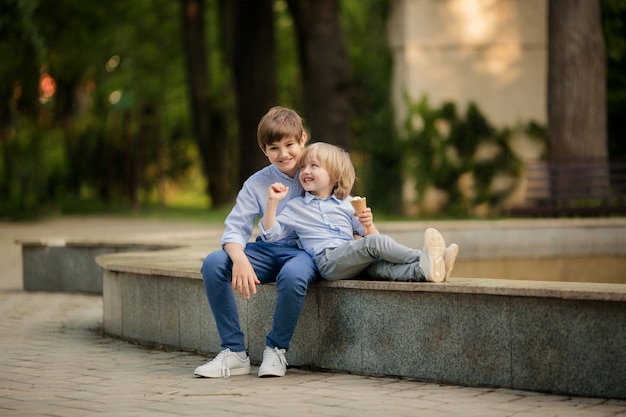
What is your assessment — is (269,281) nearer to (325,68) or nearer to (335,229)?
(335,229)

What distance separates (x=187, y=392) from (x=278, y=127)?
1611 mm

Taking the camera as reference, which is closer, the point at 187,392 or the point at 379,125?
the point at 187,392

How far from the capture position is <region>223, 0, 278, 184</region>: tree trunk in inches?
995

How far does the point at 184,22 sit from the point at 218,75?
26.1 ft

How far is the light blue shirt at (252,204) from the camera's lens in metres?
6.75

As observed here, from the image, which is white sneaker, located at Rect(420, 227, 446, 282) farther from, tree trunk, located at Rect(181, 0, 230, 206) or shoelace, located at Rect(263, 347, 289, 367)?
tree trunk, located at Rect(181, 0, 230, 206)

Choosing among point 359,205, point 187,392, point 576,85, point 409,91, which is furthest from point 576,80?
point 187,392

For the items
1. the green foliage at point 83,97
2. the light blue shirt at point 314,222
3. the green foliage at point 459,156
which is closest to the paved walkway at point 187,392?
the light blue shirt at point 314,222

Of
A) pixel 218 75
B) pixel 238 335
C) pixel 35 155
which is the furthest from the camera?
pixel 218 75

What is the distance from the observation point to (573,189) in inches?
750

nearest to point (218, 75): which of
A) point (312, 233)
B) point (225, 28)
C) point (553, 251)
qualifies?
point (225, 28)

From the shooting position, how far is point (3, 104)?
24078mm

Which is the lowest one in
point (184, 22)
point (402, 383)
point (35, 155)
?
point (402, 383)

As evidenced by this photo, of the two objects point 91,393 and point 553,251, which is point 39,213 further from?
point 91,393
